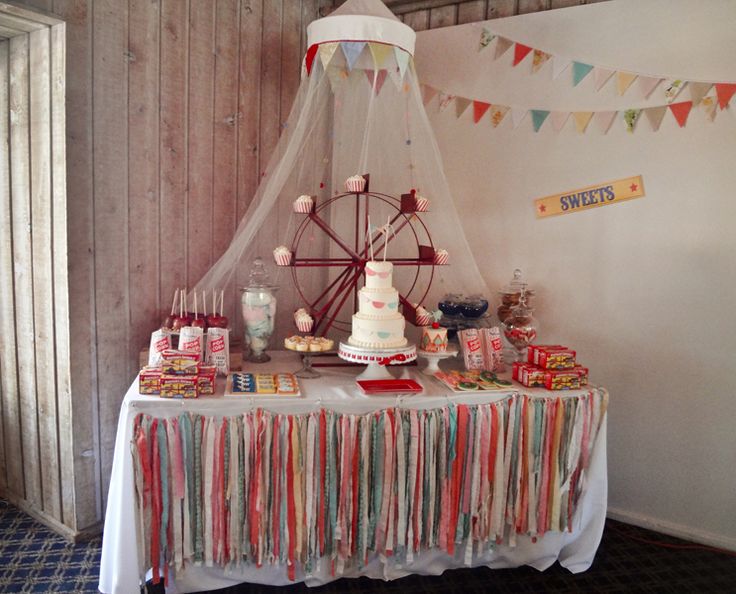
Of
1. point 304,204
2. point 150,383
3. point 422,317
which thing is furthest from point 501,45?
point 150,383

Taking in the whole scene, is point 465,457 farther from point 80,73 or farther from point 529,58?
point 80,73

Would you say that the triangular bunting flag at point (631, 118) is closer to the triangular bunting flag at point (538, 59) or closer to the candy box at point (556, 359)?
the triangular bunting flag at point (538, 59)

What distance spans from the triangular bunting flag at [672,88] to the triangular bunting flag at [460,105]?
822 mm

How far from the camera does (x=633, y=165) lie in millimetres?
2479

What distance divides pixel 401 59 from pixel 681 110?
114 centimetres

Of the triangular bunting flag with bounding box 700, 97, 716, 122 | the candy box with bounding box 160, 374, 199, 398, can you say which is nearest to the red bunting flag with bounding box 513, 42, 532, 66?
the triangular bunting flag with bounding box 700, 97, 716, 122

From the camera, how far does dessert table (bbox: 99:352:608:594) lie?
6.18 ft

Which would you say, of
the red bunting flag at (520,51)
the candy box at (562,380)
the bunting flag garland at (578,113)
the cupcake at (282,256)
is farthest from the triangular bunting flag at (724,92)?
the cupcake at (282,256)

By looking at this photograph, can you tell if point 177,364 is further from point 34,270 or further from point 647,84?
point 647,84

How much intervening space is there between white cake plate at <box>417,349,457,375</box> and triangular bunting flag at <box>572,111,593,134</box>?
111 centimetres

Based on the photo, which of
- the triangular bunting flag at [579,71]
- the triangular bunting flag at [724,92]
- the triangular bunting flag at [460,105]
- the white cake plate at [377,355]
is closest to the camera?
the white cake plate at [377,355]

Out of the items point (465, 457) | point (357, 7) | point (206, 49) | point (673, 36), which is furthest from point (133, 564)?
point (673, 36)

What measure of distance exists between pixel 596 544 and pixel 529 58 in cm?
201

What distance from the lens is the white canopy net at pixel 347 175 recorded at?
2.29 meters
